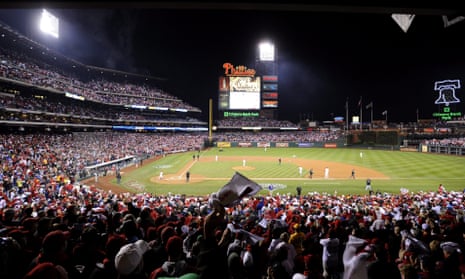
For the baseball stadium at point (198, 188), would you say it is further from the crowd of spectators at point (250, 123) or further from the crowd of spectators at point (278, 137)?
the crowd of spectators at point (278, 137)

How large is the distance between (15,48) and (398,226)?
59.1m

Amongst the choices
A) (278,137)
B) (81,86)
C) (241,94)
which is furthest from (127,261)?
(278,137)

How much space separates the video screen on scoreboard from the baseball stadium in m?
0.37

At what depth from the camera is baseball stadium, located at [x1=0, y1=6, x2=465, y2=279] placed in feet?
12.6

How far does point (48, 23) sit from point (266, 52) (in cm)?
6544

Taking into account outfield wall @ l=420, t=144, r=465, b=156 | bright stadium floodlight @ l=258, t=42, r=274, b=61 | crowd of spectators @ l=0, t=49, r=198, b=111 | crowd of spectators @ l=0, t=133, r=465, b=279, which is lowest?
outfield wall @ l=420, t=144, r=465, b=156

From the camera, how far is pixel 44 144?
118 feet

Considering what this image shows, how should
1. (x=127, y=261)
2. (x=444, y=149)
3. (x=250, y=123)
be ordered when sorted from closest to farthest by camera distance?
1. (x=127, y=261)
2. (x=444, y=149)
3. (x=250, y=123)

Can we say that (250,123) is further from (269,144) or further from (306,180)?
(306,180)

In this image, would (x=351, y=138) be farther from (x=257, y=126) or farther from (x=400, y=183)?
(x=400, y=183)

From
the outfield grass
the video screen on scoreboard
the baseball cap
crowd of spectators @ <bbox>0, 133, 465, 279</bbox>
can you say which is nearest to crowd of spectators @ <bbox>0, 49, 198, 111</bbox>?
the video screen on scoreboard

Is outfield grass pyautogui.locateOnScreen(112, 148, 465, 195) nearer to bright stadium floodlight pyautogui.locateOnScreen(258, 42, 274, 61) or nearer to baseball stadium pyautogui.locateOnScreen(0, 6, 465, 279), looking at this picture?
baseball stadium pyautogui.locateOnScreen(0, 6, 465, 279)

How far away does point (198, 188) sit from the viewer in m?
26.2

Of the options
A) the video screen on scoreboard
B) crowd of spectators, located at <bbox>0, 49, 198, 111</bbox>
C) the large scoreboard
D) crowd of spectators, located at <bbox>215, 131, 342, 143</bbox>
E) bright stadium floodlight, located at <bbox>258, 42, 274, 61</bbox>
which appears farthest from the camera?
bright stadium floodlight, located at <bbox>258, 42, 274, 61</bbox>
